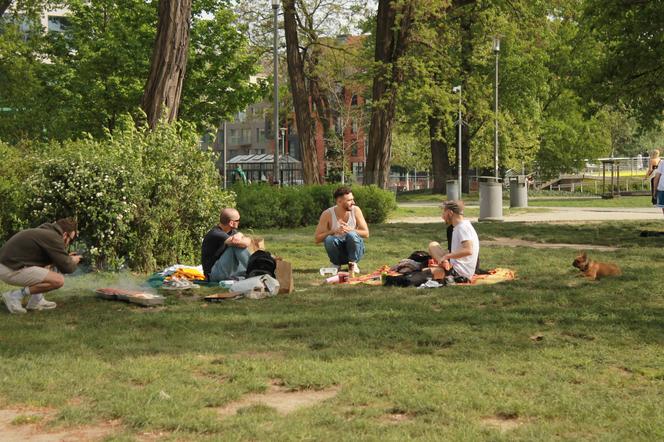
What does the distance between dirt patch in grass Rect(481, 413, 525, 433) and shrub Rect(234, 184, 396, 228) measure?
17384 millimetres

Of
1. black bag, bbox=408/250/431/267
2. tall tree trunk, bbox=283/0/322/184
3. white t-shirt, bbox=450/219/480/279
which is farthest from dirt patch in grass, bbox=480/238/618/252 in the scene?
tall tree trunk, bbox=283/0/322/184

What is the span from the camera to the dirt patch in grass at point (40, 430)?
15.7 ft

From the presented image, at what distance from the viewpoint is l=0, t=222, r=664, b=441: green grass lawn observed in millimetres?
4977

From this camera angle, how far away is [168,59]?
1537 centimetres

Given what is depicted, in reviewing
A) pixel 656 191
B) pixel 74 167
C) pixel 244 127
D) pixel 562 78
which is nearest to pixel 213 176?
pixel 74 167

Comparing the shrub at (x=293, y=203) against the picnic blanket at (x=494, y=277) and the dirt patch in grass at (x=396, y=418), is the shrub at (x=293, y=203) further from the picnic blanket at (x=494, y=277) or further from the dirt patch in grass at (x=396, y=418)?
the dirt patch in grass at (x=396, y=418)

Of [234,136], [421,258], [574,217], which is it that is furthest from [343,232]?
[234,136]

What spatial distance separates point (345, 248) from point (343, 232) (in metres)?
0.22

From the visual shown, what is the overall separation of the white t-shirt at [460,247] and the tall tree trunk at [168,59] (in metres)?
6.36

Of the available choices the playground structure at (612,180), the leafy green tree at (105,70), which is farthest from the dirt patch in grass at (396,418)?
the playground structure at (612,180)

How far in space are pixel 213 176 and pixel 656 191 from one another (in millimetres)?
11676

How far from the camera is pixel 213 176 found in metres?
13.9

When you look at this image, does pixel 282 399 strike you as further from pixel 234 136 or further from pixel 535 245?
pixel 234 136

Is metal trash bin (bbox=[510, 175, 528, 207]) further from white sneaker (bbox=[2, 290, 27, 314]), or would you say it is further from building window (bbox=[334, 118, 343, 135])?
building window (bbox=[334, 118, 343, 135])
